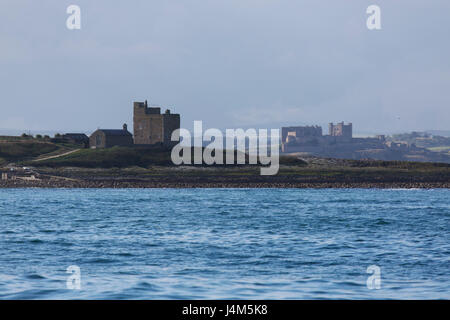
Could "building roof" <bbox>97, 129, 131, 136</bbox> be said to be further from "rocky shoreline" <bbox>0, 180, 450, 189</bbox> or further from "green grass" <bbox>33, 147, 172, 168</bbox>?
"rocky shoreline" <bbox>0, 180, 450, 189</bbox>

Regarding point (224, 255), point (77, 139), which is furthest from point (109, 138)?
point (224, 255)

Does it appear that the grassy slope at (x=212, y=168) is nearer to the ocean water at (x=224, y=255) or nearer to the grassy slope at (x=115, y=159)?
the grassy slope at (x=115, y=159)

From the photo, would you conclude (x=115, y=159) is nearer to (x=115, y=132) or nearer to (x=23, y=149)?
(x=115, y=132)

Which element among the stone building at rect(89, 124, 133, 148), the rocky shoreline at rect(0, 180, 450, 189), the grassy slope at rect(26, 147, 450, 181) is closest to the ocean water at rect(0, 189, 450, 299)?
the rocky shoreline at rect(0, 180, 450, 189)

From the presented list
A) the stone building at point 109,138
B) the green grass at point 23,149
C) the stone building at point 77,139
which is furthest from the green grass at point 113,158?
the stone building at point 77,139

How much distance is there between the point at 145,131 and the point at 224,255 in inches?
5627

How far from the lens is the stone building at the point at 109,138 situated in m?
168

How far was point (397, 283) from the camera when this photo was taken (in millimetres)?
21828

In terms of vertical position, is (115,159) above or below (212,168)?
above

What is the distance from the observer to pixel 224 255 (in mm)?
30406

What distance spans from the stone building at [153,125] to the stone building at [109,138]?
329 cm
